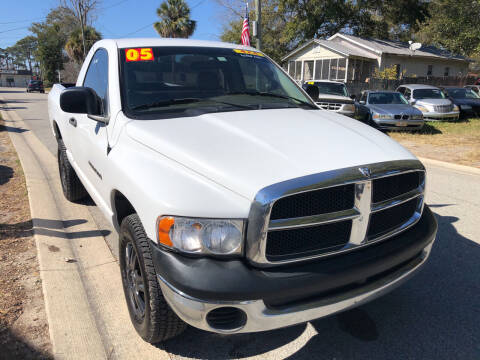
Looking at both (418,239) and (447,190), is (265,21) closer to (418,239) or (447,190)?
(447,190)

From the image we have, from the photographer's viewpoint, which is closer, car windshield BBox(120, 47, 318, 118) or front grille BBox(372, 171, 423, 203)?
front grille BBox(372, 171, 423, 203)

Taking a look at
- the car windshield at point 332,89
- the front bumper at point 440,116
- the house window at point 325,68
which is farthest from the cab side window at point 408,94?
the house window at point 325,68

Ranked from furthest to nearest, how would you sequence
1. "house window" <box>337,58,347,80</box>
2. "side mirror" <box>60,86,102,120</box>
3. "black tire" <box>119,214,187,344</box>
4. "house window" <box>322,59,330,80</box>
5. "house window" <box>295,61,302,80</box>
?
"house window" <box>295,61,302,80</box>
"house window" <box>322,59,330,80</box>
"house window" <box>337,58,347,80</box>
"side mirror" <box>60,86,102,120</box>
"black tire" <box>119,214,187,344</box>

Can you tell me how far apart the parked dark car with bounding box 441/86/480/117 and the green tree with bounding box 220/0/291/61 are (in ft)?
63.0

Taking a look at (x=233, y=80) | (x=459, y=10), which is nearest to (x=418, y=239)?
(x=233, y=80)

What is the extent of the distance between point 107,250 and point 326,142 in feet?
8.10

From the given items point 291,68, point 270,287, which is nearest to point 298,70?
point 291,68

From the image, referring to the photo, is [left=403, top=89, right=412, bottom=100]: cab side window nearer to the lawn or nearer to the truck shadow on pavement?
the lawn

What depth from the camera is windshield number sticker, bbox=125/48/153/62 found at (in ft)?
9.80

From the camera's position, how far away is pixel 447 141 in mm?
10477

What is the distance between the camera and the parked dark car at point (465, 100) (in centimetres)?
1534

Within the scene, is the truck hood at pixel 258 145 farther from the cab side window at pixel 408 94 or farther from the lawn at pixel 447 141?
the cab side window at pixel 408 94

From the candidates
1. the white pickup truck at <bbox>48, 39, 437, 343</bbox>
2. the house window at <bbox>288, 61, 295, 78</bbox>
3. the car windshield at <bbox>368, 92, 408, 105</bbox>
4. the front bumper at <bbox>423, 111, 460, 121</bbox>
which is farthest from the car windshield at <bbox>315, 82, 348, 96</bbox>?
the house window at <bbox>288, 61, 295, 78</bbox>

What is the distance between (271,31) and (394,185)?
36355mm
